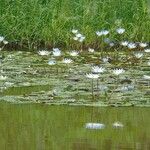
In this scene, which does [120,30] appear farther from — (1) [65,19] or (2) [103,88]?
(2) [103,88]

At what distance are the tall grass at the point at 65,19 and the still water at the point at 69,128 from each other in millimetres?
3534

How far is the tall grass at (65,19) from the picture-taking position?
25.4 feet

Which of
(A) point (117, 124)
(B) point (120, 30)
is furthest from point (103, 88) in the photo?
(B) point (120, 30)

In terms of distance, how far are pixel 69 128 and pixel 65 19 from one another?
172 inches

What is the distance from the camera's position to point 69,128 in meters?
3.61

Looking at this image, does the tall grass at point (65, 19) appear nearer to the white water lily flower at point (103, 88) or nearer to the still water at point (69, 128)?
the white water lily flower at point (103, 88)

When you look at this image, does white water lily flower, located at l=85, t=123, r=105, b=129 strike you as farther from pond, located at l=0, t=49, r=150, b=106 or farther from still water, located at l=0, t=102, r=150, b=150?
pond, located at l=0, t=49, r=150, b=106

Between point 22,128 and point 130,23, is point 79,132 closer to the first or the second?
point 22,128

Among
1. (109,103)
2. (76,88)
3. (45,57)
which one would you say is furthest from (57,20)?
(109,103)

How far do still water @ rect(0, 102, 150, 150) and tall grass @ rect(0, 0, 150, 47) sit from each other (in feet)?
11.6

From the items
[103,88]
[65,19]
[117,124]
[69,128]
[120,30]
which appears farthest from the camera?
[65,19]

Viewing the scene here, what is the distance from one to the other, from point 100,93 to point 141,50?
3.16 meters

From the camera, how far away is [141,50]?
303 inches

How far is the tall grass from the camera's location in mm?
7730
